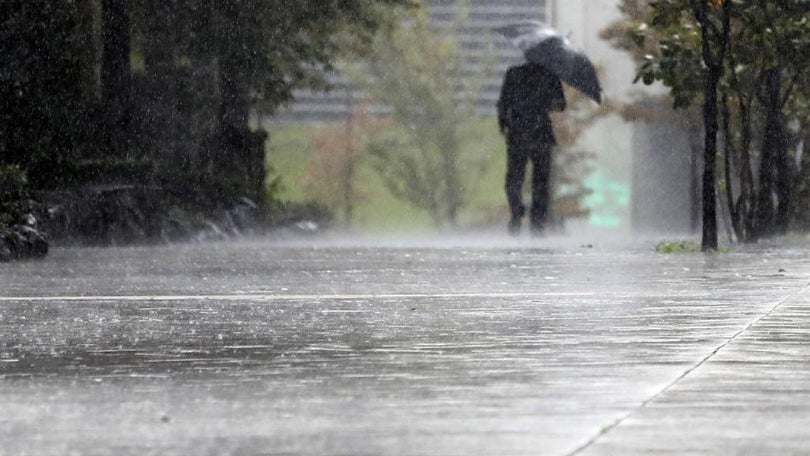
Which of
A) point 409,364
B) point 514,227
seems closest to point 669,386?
point 409,364

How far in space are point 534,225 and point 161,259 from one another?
9.69 meters

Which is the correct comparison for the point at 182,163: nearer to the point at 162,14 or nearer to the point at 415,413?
the point at 162,14

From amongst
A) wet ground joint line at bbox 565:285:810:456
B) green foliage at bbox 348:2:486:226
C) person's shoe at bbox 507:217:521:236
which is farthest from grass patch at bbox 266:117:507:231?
wet ground joint line at bbox 565:285:810:456

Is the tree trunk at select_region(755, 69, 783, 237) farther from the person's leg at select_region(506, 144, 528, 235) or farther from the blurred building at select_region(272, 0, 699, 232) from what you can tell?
the blurred building at select_region(272, 0, 699, 232)

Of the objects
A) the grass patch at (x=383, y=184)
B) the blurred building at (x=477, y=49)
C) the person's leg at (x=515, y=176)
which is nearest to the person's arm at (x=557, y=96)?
the person's leg at (x=515, y=176)

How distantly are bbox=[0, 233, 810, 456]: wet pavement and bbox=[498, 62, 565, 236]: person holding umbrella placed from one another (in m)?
12.4

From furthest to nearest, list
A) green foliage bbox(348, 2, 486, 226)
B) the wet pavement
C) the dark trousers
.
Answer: green foliage bbox(348, 2, 486, 226), the dark trousers, the wet pavement

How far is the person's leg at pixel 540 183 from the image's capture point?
3372cm

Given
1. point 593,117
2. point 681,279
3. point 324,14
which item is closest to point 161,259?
point 681,279

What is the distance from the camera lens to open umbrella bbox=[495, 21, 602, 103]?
34.2 m

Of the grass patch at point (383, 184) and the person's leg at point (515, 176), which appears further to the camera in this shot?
the grass patch at point (383, 184)

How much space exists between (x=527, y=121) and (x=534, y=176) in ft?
4.16

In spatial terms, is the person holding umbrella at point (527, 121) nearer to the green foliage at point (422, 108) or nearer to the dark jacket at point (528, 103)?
the dark jacket at point (528, 103)

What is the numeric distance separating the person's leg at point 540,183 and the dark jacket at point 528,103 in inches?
6.9
